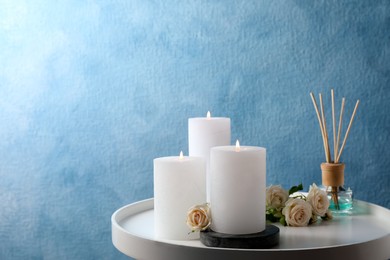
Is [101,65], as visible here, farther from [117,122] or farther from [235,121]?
[235,121]

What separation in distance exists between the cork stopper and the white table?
7cm

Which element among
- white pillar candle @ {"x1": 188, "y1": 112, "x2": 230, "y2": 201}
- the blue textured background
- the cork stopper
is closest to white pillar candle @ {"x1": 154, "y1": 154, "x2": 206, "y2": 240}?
white pillar candle @ {"x1": 188, "y1": 112, "x2": 230, "y2": 201}

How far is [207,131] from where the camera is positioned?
119 cm

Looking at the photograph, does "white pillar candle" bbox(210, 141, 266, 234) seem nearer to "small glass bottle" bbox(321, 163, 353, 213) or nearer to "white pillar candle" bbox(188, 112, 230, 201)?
"white pillar candle" bbox(188, 112, 230, 201)

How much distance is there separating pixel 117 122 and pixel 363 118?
2.52 ft

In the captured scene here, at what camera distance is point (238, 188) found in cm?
98

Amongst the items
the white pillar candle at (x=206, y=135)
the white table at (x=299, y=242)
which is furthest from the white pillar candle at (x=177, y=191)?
the white pillar candle at (x=206, y=135)

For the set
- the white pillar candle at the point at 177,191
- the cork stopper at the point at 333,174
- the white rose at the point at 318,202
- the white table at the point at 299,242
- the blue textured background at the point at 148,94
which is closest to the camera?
the white table at the point at 299,242

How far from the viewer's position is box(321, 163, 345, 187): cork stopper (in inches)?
49.6

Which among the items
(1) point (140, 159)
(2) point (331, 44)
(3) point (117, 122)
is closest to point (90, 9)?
(3) point (117, 122)

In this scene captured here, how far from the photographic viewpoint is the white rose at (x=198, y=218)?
1.00 metres

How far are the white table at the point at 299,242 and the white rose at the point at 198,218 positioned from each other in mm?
30

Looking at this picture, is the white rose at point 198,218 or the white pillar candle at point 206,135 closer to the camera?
the white rose at point 198,218

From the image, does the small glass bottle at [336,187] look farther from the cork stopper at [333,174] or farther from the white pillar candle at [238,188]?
the white pillar candle at [238,188]
